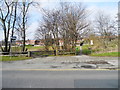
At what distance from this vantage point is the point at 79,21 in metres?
22.6

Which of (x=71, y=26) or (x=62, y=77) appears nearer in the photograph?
(x=62, y=77)

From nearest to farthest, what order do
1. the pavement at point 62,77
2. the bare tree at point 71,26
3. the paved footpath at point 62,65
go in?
1. the pavement at point 62,77
2. the paved footpath at point 62,65
3. the bare tree at point 71,26

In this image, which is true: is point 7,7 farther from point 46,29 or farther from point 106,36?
point 106,36

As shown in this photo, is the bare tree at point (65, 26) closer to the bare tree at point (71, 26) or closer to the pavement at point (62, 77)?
the bare tree at point (71, 26)

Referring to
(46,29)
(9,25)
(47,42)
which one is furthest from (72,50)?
(9,25)

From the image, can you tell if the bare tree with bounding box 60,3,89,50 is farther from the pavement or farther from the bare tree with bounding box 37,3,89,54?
the pavement

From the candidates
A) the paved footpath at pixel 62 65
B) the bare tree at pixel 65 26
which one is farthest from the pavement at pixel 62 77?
the bare tree at pixel 65 26

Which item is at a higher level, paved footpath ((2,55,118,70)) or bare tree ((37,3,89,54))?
bare tree ((37,3,89,54))

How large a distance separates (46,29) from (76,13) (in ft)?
25.8

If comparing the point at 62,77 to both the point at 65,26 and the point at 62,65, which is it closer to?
the point at 62,65

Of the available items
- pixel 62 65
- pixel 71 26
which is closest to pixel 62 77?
pixel 62 65

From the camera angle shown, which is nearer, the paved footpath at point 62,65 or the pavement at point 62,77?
the pavement at point 62,77

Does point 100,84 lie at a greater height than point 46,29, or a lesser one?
lesser

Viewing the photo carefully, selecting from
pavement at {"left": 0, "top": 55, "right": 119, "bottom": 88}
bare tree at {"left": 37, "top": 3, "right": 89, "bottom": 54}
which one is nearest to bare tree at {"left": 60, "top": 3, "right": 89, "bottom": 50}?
bare tree at {"left": 37, "top": 3, "right": 89, "bottom": 54}
